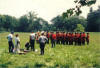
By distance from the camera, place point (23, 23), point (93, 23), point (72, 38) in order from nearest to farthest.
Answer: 1. point (72, 38)
2. point (93, 23)
3. point (23, 23)

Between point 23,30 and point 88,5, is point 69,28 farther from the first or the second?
point 88,5

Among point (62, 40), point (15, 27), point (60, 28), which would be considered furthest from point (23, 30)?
point (62, 40)

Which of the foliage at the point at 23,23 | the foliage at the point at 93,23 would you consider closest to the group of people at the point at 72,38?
the foliage at the point at 93,23

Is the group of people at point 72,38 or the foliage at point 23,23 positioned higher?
the foliage at point 23,23

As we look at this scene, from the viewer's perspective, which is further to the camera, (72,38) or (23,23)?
(23,23)

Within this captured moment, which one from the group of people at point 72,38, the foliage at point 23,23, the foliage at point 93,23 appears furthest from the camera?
the foliage at point 23,23

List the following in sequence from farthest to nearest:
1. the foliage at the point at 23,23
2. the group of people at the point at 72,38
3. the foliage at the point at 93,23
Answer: the foliage at the point at 23,23, the foliage at the point at 93,23, the group of people at the point at 72,38

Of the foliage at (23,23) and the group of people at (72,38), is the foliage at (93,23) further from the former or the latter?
the group of people at (72,38)

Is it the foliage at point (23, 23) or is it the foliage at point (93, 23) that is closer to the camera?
the foliage at point (93, 23)

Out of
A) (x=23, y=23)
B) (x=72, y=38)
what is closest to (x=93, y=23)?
(x=23, y=23)

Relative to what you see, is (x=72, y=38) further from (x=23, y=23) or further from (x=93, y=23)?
(x=23, y=23)

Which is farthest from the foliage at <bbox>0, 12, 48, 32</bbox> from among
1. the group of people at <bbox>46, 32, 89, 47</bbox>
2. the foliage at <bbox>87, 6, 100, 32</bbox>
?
the group of people at <bbox>46, 32, 89, 47</bbox>

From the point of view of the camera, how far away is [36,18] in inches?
5281

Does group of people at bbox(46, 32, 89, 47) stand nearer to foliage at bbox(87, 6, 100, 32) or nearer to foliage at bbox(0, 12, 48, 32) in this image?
foliage at bbox(87, 6, 100, 32)
